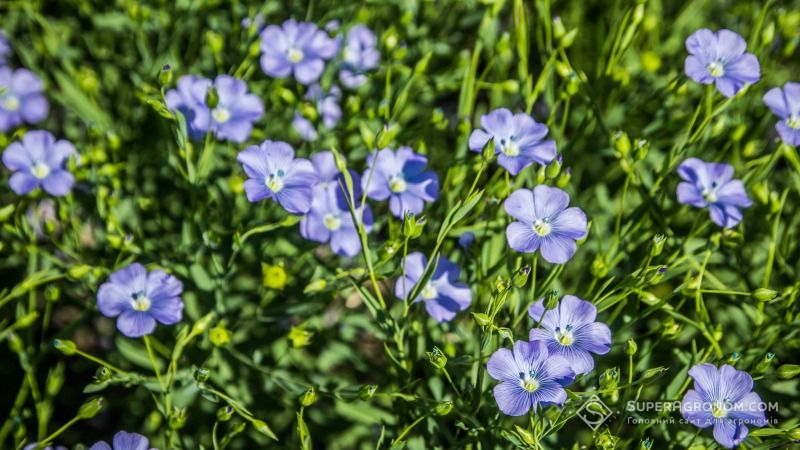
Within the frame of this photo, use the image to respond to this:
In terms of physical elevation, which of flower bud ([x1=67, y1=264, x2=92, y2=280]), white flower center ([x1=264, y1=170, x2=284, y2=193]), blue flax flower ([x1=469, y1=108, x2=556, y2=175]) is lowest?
flower bud ([x1=67, y1=264, x2=92, y2=280])

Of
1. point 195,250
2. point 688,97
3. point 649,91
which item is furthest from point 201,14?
point 688,97

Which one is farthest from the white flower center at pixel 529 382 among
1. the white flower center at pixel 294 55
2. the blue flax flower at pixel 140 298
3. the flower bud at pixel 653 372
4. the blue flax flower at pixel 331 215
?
the white flower center at pixel 294 55

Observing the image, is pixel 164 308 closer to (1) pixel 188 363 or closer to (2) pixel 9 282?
(1) pixel 188 363

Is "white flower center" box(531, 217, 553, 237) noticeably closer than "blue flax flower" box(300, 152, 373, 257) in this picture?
Yes

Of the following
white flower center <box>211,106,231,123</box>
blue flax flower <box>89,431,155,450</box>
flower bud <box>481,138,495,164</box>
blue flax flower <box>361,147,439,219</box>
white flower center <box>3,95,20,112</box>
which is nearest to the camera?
blue flax flower <box>89,431,155,450</box>

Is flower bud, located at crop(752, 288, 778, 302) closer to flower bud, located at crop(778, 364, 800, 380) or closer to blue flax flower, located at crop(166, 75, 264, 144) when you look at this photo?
flower bud, located at crop(778, 364, 800, 380)

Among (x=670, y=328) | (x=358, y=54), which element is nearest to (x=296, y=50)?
(x=358, y=54)

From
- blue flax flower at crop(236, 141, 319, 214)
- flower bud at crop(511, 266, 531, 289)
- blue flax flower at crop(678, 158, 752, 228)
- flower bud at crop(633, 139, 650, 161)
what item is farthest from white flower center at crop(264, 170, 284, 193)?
blue flax flower at crop(678, 158, 752, 228)
